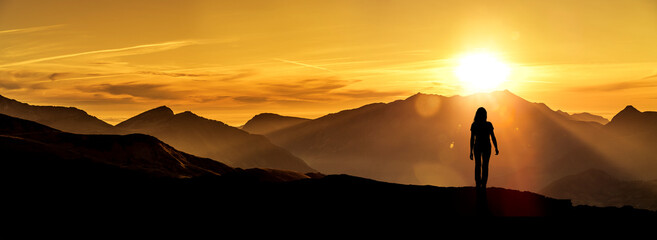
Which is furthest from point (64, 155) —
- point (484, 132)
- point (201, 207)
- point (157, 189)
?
point (484, 132)

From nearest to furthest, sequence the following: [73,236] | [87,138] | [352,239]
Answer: [352,239] → [73,236] → [87,138]

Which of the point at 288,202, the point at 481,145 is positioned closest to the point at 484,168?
the point at 481,145

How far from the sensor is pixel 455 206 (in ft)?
94.8

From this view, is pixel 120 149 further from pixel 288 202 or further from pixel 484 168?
pixel 484 168

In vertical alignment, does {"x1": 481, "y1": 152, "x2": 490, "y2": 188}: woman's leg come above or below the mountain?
below

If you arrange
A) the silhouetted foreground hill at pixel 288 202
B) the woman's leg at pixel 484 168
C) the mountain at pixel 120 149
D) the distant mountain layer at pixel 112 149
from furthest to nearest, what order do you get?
the mountain at pixel 120 149 < the distant mountain layer at pixel 112 149 < the woman's leg at pixel 484 168 < the silhouetted foreground hill at pixel 288 202

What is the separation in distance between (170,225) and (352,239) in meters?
8.03

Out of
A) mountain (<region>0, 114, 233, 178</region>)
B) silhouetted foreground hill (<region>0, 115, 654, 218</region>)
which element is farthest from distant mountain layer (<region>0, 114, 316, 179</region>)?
silhouetted foreground hill (<region>0, 115, 654, 218</region>)

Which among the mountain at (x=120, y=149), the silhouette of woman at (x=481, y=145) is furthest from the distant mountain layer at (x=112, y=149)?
the silhouette of woman at (x=481, y=145)

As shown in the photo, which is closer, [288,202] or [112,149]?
[288,202]

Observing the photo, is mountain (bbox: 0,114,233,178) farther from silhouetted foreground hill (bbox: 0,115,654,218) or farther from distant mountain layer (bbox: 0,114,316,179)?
silhouetted foreground hill (bbox: 0,115,654,218)

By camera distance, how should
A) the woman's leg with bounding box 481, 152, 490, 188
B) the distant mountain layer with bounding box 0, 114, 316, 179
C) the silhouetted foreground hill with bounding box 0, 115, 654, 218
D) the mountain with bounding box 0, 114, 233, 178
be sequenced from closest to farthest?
the silhouetted foreground hill with bounding box 0, 115, 654, 218 → the woman's leg with bounding box 481, 152, 490, 188 → the distant mountain layer with bounding box 0, 114, 316, 179 → the mountain with bounding box 0, 114, 233, 178

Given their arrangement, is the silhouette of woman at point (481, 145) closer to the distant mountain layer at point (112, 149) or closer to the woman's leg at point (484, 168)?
the woman's leg at point (484, 168)

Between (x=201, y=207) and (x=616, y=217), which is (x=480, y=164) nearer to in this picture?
(x=616, y=217)
